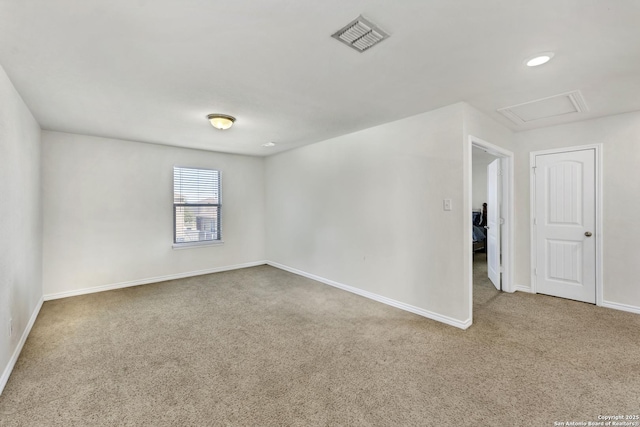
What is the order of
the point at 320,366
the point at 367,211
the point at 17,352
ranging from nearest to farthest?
the point at 320,366
the point at 17,352
the point at 367,211

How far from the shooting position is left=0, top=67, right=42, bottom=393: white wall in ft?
7.06

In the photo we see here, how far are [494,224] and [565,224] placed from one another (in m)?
0.84

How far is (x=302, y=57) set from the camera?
81.6 inches

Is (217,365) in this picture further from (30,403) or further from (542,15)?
(542,15)

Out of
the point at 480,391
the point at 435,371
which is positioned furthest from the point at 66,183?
the point at 480,391

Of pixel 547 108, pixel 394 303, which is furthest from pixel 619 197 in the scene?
pixel 394 303

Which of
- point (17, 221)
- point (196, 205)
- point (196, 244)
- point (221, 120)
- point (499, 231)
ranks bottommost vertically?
point (196, 244)

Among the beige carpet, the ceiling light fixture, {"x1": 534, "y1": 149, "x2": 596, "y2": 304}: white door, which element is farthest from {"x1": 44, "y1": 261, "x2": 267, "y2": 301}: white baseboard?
{"x1": 534, "y1": 149, "x2": 596, "y2": 304}: white door

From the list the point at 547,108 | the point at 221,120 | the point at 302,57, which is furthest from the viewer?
the point at 221,120

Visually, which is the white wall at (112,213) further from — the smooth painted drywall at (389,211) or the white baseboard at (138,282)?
the smooth painted drywall at (389,211)

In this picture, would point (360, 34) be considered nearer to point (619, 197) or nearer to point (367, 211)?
point (367, 211)

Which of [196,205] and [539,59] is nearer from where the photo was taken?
[539,59]

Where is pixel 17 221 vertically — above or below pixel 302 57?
below

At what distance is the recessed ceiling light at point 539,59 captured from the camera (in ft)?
6.65
